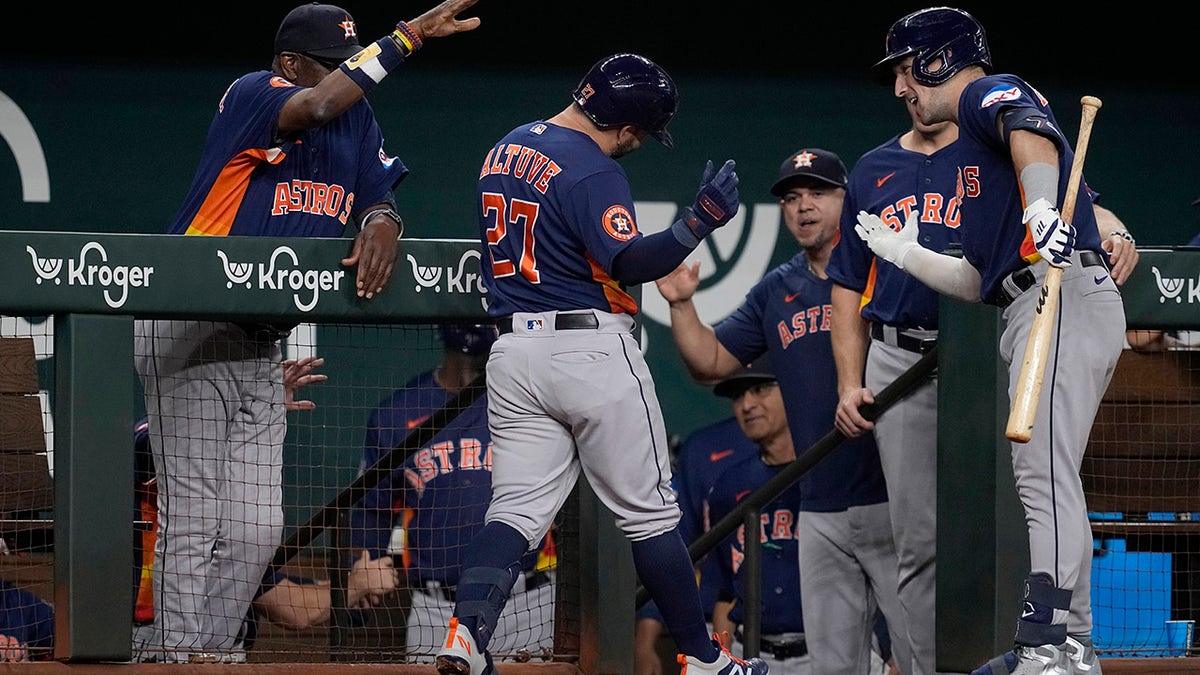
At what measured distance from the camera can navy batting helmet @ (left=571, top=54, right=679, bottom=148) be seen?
3211 millimetres

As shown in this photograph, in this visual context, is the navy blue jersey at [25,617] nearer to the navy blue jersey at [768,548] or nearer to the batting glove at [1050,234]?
the navy blue jersey at [768,548]

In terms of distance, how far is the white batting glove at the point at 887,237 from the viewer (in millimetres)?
→ 3352

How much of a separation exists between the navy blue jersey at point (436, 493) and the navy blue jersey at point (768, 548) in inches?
33.2

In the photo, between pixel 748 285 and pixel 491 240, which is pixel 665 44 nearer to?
pixel 748 285

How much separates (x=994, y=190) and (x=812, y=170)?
A: 47.6 inches

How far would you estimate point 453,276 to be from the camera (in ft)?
11.1

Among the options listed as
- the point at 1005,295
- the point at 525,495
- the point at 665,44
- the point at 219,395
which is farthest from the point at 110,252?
the point at 665,44

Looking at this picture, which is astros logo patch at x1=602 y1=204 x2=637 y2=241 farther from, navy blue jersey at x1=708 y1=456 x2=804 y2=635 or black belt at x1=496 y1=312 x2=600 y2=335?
navy blue jersey at x1=708 y1=456 x2=804 y2=635

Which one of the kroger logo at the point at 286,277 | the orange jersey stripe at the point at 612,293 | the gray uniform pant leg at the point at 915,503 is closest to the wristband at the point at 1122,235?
the gray uniform pant leg at the point at 915,503

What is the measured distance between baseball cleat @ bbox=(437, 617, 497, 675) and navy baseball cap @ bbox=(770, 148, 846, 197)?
5.85 ft

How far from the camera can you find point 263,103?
134 inches

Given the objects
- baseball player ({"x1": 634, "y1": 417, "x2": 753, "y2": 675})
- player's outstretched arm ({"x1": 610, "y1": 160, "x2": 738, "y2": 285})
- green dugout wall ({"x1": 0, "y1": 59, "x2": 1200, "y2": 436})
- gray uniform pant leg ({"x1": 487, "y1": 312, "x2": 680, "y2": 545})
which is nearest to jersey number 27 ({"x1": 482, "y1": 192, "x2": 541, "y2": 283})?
gray uniform pant leg ({"x1": 487, "y1": 312, "x2": 680, "y2": 545})

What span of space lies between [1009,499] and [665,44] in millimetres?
2765

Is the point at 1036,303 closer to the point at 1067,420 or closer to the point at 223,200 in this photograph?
the point at 1067,420
